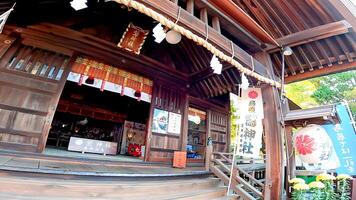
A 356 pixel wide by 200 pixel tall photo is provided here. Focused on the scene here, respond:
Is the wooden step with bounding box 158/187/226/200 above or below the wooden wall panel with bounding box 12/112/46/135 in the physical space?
below

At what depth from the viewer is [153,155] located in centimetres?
637

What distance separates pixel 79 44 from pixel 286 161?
19.6 feet

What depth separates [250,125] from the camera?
446 centimetres

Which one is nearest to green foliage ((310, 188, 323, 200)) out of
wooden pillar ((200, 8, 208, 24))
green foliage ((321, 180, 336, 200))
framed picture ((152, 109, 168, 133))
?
green foliage ((321, 180, 336, 200))

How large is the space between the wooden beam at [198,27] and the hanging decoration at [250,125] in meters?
0.60

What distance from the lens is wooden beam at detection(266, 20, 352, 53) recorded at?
3.81 m

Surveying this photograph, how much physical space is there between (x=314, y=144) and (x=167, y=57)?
17.3ft

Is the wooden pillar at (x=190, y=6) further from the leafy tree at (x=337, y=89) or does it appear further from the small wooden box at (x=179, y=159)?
the leafy tree at (x=337, y=89)

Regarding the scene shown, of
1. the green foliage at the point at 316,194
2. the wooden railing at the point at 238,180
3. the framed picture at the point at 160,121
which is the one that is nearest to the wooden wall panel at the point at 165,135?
the framed picture at the point at 160,121

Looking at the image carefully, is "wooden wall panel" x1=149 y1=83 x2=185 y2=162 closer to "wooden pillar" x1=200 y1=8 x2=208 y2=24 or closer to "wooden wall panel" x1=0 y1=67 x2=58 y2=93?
"wooden wall panel" x1=0 y1=67 x2=58 y2=93

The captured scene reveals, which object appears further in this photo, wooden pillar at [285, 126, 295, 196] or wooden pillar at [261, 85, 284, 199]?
wooden pillar at [285, 126, 295, 196]

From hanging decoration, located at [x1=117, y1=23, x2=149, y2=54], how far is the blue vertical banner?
5015 millimetres

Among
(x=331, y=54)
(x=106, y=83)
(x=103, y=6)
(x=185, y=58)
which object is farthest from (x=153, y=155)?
(x=331, y=54)

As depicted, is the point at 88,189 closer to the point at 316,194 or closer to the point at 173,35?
the point at 173,35
